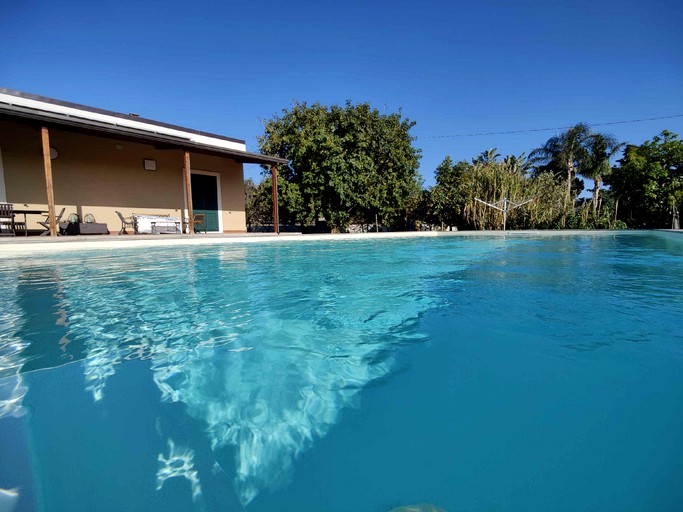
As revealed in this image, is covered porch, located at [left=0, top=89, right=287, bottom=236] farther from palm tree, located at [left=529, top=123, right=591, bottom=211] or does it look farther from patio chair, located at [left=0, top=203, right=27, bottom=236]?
palm tree, located at [left=529, top=123, right=591, bottom=211]

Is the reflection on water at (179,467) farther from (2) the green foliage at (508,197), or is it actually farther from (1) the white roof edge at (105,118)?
(2) the green foliage at (508,197)

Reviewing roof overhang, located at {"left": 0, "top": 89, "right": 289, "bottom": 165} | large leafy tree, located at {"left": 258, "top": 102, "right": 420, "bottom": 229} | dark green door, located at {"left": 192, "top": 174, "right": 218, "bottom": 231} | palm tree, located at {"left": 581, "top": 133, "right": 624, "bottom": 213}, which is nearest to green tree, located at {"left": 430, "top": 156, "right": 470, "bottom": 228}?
large leafy tree, located at {"left": 258, "top": 102, "right": 420, "bottom": 229}

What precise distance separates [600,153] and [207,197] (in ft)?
89.8

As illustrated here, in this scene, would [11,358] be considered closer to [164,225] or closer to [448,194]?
[164,225]

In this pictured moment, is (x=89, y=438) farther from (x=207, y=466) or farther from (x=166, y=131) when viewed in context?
(x=166, y=131)

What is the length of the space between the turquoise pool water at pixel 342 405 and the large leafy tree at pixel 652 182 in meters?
22.8

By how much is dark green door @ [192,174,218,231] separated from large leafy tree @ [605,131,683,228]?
2405 cm

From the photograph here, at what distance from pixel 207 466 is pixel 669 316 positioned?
12.1ft

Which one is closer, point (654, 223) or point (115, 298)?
point (115, 298)

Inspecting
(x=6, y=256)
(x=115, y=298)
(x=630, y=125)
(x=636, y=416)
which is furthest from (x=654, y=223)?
(x=6, y=256)

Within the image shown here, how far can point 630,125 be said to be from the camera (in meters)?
22.5

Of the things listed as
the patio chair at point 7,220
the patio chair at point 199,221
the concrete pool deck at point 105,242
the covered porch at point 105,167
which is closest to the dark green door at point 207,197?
the covered porch at point 105,167

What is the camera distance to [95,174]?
35.0 feet

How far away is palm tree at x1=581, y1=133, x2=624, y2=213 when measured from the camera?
24.2 m
